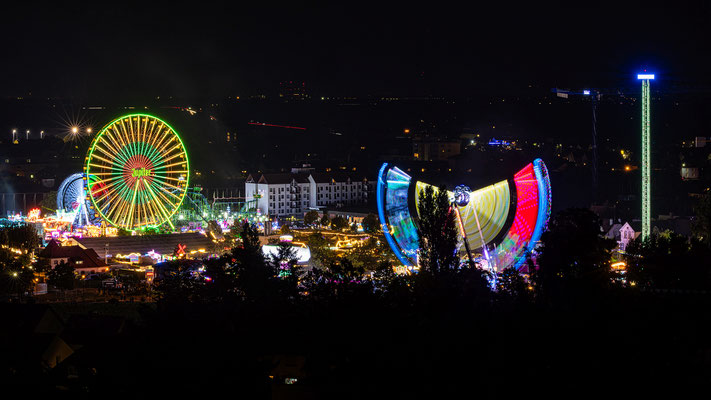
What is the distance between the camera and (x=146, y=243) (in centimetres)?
3081

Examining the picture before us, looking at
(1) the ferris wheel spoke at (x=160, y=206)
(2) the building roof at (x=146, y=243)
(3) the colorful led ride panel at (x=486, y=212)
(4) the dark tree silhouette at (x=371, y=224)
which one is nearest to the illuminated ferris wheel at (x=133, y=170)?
(1) the ferris wheel spoke at (x=160, y=206)

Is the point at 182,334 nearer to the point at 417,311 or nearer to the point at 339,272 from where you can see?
the point at 417,311

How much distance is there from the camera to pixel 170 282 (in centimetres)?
1553

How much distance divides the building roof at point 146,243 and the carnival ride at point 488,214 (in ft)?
38.7

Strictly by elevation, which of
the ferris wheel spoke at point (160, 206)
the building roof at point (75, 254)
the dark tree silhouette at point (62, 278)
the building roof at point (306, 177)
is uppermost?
the building roof at point (306, 177)

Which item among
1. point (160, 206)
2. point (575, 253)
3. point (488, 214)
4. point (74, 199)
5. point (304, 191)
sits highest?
point (304, 191)

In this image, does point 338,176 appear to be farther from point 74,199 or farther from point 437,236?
point 437,236

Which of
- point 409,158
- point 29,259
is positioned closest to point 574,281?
point 29,259

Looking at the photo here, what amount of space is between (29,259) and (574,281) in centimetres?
1908

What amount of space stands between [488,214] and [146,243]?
14486mm

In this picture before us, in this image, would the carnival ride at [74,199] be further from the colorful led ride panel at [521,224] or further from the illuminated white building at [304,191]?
the colorful led ride panel at [521,224]

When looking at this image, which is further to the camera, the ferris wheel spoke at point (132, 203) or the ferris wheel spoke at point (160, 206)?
the ferris wheel spoke at point (160, 206)

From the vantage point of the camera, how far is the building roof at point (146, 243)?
97.0ft

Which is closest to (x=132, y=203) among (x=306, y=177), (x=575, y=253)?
(x=306, y=177)
